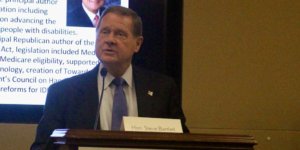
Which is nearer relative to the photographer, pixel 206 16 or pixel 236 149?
pixel 236 149

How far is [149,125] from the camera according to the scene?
6.55 feet

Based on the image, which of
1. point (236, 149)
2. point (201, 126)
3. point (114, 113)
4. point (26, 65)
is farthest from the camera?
point (201, 126)

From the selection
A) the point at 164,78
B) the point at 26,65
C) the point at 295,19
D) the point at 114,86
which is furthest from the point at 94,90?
the point at 295,19

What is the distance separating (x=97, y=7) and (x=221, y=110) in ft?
3.60

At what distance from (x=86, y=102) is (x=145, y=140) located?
84 centimetres

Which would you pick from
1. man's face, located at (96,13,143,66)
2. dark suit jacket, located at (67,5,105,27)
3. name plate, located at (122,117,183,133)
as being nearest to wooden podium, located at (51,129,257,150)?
name plate, located at (122,117,183,133)

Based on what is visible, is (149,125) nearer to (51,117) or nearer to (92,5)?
(51,117)

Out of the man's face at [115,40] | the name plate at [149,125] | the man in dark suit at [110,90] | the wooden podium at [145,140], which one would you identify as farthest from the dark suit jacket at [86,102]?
the wooden podium at [145,140]

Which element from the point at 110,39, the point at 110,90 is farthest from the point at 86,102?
the point at 110,39

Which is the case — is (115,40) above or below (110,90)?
above

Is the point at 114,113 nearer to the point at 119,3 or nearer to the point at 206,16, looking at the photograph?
the point at 119,3

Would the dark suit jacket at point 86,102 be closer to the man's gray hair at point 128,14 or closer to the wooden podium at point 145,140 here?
the man's gray hair at point 128,14

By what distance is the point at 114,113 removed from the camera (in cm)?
258

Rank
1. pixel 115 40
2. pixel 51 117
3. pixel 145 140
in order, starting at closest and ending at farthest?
pixel 145 140 → pixel 51 117 → pixel 115 40
